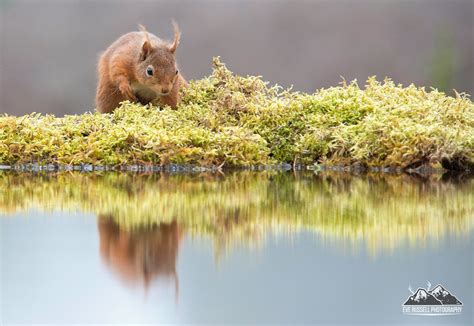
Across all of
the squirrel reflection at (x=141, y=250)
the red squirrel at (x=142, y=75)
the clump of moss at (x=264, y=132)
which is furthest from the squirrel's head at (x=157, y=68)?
the squirrel reflection at (x=141, y=250)

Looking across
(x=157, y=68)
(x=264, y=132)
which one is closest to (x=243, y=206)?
(x=264, y=132)

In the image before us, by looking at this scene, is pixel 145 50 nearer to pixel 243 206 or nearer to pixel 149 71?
pixel 149 71

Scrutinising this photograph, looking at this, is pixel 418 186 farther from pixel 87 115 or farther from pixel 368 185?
pixel 87 115

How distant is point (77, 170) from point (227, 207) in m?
1.37

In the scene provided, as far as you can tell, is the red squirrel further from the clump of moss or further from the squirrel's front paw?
the clump of moss

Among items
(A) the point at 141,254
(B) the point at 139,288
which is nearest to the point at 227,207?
(A) the point at 141,254

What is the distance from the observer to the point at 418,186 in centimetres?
284

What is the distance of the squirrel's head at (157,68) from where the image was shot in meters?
4.21

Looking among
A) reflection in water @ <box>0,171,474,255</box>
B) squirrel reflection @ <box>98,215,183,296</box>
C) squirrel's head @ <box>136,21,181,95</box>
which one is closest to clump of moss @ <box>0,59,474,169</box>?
squirrel's head @ <box>136,21,181,95</box>

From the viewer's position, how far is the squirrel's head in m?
4.21

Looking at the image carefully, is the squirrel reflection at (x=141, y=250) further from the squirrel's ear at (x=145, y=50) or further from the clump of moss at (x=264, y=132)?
the squirrel's ear at (x=145, y=50)

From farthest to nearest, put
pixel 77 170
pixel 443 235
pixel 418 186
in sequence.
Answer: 1. pixel 77 170
2. pixel 418 186
3. pixel 443 235

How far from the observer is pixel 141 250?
1761 mm

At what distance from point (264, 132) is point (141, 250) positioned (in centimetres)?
217
